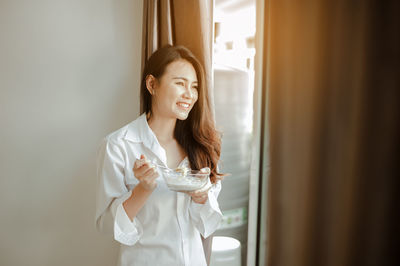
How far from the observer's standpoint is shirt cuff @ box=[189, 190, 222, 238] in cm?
125

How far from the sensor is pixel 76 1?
1.75 meters

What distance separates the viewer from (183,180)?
1068 mm

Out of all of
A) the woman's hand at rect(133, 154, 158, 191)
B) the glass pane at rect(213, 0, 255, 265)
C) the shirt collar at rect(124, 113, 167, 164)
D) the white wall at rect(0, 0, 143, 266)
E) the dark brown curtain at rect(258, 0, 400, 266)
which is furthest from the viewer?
the glass pane at rect(213, 0, 255, 265)

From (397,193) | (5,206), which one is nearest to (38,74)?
(5,206)

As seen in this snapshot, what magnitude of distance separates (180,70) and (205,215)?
57 cm

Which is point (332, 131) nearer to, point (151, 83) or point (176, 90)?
point (176, 90)

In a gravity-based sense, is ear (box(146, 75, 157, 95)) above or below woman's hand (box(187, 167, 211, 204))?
above

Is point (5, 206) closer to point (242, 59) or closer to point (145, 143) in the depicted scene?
point (145, 143)

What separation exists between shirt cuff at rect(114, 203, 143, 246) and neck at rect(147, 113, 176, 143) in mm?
335

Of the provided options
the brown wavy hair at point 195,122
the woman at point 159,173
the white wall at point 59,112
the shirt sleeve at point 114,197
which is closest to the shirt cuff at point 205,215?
the woman at point 159,173

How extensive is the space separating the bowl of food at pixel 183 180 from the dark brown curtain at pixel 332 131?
0.23m

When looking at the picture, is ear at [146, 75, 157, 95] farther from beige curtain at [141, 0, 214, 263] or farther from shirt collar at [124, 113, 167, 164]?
beige curtain at [141, 0, 214, 263]

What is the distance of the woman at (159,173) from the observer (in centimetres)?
115

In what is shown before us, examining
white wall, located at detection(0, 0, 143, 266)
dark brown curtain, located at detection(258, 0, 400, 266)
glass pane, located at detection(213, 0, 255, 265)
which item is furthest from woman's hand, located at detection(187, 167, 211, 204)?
white wall, located at detection(0, 0, 143, 266)
